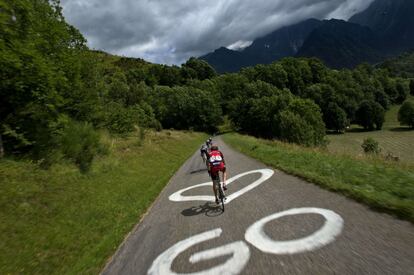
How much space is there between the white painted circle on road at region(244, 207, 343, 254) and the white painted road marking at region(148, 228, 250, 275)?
40cm

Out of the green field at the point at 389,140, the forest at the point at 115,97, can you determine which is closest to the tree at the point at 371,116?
the forest at the point at 115,97

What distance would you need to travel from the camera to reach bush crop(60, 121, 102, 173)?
16.2 m

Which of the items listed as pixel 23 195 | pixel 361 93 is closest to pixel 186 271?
pixel 23 195

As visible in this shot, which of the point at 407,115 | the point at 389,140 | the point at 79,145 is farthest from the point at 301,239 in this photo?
the point at 407,115

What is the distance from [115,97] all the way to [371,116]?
84984mm

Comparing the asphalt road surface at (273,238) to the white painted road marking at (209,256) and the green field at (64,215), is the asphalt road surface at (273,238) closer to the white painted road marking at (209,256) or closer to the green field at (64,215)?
the white painted road marking at (209,256)

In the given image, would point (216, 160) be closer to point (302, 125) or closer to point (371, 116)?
point (302, 125)

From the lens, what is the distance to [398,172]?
33.6 feet

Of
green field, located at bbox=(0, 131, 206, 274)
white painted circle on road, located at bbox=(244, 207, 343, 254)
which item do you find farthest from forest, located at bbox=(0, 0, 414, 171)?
white painted circle on road, located at bbox=(244, 207, 343, 254)

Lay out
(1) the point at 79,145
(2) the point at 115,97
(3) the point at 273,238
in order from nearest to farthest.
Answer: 1. (3) the point at 273,238
2. (1) the point at 79,145
3. (2) the point at 115,97

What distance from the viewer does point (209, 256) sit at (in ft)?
20.7

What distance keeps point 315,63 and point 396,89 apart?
39361 mm

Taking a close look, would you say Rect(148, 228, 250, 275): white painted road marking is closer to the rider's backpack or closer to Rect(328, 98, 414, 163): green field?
the rider's backpack

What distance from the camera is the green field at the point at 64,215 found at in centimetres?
Result: 781
